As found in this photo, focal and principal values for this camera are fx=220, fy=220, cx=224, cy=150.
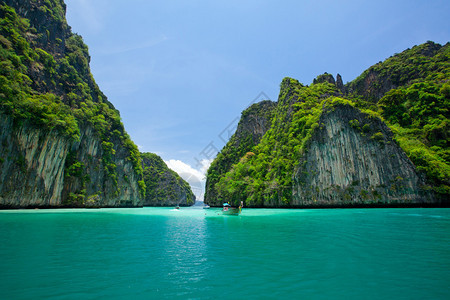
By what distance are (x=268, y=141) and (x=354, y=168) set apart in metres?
30.1

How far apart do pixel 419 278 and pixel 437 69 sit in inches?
2966

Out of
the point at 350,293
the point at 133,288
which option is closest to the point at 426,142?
the point at 350,293

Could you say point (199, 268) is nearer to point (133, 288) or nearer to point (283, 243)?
point (133, 288)

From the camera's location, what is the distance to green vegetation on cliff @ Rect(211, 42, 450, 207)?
4138 cm

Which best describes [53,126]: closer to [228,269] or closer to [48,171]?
[48,171]

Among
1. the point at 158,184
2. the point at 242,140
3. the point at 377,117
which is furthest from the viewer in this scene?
the point at 158,184

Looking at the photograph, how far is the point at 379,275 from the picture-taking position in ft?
19.6

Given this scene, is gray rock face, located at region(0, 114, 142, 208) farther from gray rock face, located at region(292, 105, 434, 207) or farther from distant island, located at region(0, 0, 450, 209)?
gray rock face, located at region(292, 105, 434, 207)

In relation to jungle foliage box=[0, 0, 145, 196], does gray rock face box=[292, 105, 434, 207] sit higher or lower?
lower

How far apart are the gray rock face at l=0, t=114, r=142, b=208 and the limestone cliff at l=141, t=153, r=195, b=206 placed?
53.1m

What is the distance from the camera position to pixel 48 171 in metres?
36.2

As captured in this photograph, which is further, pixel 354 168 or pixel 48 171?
pixel 354 168

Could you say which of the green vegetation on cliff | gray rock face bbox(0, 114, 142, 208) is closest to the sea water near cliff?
gray rock face bbox(0, 114, 142, 208)

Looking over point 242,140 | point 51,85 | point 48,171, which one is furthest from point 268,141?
point 51,85
